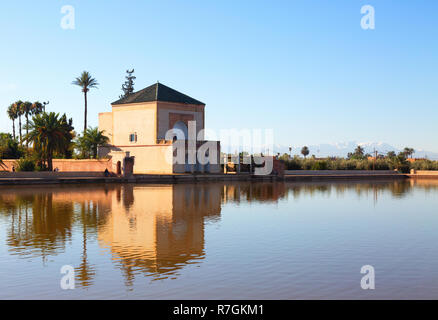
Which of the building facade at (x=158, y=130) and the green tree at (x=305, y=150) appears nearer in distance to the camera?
the building facade at (x=158, y=130)

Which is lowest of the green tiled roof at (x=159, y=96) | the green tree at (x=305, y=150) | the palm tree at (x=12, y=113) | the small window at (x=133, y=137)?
the small window at (x=133, y=137)

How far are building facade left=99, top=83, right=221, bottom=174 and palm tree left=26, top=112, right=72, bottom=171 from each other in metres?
8.24

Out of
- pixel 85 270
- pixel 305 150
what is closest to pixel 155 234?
pixel 85 270

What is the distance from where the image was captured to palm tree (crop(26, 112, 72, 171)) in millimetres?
43062

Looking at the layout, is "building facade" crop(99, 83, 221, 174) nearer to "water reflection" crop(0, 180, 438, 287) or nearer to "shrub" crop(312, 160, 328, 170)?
"shrub" crop(312, 160, 328, 170)

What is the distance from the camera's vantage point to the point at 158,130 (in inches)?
2030

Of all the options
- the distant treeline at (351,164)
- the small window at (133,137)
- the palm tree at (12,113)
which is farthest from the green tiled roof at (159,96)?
the palm tree at (12,113)

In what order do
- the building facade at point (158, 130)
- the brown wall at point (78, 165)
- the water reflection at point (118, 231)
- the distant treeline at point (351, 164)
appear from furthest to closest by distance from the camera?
the distant treeline at point (351, 164) < the building facade at point (158, 130) < the brown wall at point (78, 165) < the water reflection at point (118, 231)

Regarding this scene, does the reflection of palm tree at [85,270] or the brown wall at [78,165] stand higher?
the brown wall at [78,165]

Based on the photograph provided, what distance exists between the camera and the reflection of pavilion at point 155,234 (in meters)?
10.5

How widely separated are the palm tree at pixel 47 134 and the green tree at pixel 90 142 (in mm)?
8835

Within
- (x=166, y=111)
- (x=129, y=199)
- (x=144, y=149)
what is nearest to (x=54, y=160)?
(x=144, y=149)

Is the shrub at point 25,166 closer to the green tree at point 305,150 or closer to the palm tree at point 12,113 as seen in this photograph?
the palm tree at point 12,113
